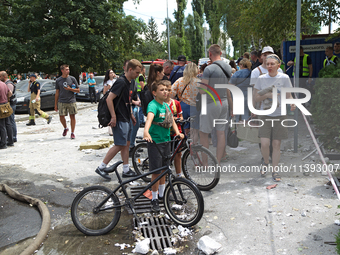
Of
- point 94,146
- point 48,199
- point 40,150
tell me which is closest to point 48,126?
point 40,150

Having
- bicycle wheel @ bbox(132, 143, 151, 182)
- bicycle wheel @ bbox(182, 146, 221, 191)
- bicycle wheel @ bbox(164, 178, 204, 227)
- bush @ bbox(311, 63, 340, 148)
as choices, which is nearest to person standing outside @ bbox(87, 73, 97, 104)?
bicycle wheel @ bbox(132, 143, 151, 182)

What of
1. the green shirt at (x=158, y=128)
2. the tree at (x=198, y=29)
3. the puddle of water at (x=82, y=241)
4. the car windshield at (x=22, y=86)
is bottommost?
the puddle of water at (x=82, y=241)

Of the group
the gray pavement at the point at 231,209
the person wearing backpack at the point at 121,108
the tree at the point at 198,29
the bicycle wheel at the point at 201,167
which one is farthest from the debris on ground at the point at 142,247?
the tree at the point at 198,29

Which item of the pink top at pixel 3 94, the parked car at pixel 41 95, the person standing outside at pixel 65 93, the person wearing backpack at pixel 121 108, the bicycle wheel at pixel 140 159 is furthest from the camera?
the parked car at pixel 41 95

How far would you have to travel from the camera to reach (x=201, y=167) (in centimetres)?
547

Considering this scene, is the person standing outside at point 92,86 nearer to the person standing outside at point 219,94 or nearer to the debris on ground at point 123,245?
the person standing outside at point 219,94

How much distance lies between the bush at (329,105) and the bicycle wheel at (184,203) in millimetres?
3568

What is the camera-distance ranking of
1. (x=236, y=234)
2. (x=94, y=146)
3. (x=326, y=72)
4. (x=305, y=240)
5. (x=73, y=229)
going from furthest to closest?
(x=94, y=146) < (x=326, y=72) < (x=73, y=229) < (x=236, y=234) < (x=305, y=240)

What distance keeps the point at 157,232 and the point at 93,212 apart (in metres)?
0.84

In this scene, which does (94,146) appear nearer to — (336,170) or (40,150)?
(40,150)

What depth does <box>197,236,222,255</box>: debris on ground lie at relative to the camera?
3612 mm

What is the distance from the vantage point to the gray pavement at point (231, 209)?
12.6 ft

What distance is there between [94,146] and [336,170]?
17.6 feet

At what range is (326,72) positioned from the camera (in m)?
7.27
